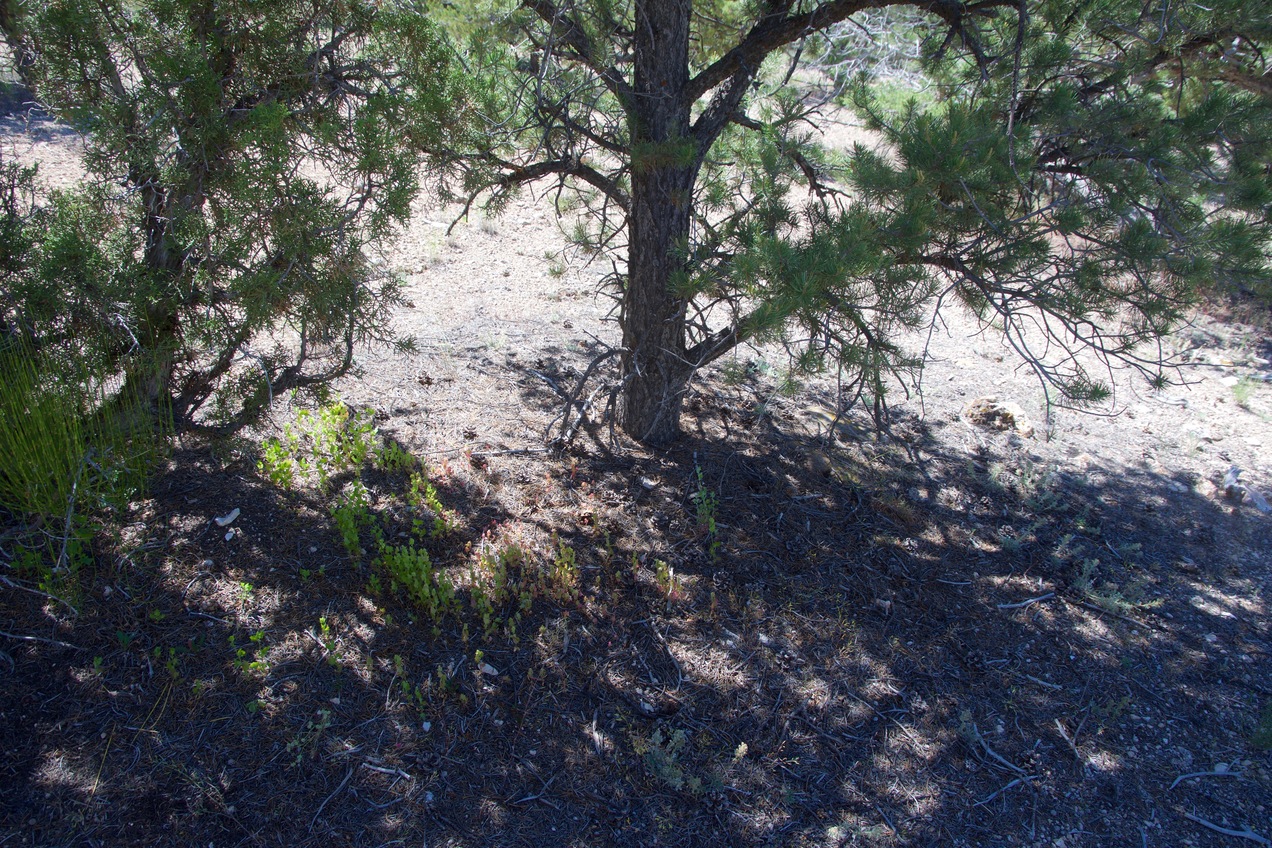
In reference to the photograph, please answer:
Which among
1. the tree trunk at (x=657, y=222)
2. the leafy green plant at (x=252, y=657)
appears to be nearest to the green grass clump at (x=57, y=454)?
the leafy green plant at (x=252, y=657)

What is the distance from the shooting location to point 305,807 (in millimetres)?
2486

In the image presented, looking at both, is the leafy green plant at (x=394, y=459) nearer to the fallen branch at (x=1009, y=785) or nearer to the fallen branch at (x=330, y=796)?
the fallen branch at (x=330, y=796)

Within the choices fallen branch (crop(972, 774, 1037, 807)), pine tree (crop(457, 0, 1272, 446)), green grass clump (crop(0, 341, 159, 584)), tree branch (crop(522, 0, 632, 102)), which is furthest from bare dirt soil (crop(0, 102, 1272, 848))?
tree branch (crop(522, 0, 632, 102))

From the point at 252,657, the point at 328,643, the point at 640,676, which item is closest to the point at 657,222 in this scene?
the point at 640,676

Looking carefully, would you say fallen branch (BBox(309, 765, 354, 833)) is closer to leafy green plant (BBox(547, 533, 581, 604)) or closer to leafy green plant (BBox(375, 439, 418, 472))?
leafy green plant (BBox(547, 533, 581, 604))

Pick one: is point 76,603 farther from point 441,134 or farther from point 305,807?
point 441,134

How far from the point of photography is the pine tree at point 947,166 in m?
2.75

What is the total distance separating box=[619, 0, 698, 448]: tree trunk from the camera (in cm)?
334

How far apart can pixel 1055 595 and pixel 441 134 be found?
3.73 m

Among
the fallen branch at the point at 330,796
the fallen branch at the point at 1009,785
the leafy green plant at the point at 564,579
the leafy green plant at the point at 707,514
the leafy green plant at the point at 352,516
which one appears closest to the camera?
the fallen branch at the point at 330,796

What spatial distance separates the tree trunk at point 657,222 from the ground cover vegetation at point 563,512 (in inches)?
0.8

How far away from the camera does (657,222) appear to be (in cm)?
373

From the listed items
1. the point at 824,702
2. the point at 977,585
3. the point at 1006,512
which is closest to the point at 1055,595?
the point at 977,585

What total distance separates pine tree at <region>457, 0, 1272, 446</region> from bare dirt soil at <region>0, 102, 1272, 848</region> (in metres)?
0.73
